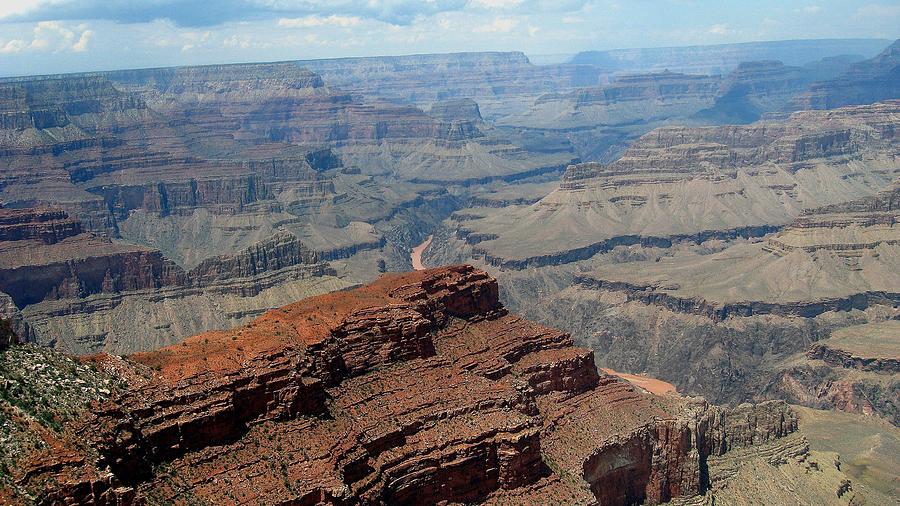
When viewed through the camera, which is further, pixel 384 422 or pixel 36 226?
pixel 36 226

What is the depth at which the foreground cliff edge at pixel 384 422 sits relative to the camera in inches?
1832

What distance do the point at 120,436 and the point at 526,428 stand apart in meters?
25.6

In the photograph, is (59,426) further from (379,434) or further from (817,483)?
(817,483)

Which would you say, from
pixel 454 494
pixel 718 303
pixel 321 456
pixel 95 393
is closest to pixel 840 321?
pixel 718 303

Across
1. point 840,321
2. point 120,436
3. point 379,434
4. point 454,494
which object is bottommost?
point 840,321

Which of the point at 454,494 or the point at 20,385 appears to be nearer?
the point at 20,385

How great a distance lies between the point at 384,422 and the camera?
59.5 m

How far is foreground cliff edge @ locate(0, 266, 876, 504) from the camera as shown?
153 feet

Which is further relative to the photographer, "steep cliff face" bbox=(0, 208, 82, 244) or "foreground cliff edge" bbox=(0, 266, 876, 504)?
"steep cliff face" bbox=(0, 208, 82, 244)

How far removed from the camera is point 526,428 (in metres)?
63.1

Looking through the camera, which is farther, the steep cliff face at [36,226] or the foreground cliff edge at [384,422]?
the steep cliff face at [36,226]

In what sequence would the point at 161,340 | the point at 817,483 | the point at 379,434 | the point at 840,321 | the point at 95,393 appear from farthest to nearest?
the point at 840,321
the point at 161,340
the point at 817,483
the point at 379,434
the point at 95,393

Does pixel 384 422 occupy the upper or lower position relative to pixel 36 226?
upper

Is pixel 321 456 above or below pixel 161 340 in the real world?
above
